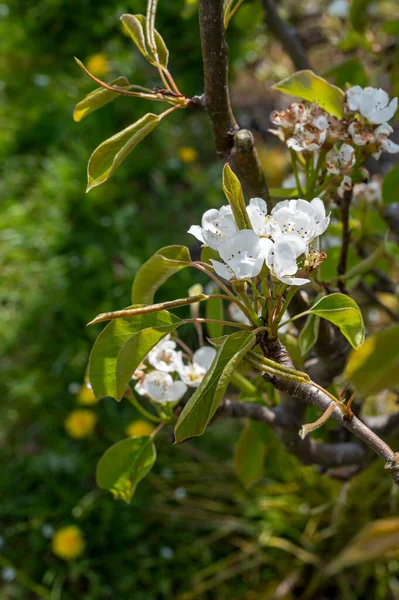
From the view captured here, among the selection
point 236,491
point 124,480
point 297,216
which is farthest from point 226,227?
point 236,491

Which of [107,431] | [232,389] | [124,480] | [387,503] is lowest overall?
[387,503]

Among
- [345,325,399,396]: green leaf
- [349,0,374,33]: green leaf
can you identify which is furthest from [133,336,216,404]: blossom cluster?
[349,0,374,33]: green leaf

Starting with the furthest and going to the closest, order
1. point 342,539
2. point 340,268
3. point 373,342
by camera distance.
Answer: point 342,539
point 340,268
point 373,342

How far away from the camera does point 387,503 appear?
1.70 meters

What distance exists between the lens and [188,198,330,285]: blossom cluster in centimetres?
54

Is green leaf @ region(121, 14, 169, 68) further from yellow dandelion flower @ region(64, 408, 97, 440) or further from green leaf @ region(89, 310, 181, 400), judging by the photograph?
yellow dandelion flower @ region(64, 408, 97, 440)

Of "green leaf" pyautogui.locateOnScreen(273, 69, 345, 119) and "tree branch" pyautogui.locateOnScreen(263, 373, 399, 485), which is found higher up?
"green leaf" pyautogui.locateOnScreen(273, 69, 345, 119)

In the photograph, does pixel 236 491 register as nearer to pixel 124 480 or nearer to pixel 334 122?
pixel 124 480

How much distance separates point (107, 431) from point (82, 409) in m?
0.10

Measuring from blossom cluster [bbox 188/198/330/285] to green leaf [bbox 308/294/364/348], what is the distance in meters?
0.04

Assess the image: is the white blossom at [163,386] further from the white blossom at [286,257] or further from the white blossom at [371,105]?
the white blossom at [371,105]

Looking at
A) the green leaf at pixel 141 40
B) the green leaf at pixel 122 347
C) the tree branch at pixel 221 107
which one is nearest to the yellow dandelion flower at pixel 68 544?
the green leaf at pixel 122 347

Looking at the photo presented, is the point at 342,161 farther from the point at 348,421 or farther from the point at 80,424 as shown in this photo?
the point at 80,424

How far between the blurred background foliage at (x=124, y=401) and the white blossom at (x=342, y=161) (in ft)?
1.35
